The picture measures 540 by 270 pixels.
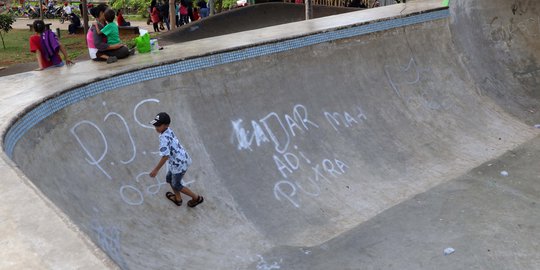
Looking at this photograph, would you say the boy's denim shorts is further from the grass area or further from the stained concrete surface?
the grass area

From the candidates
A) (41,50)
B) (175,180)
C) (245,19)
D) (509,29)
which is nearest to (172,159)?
(175,180)

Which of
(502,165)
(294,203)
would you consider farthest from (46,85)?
(502,165)

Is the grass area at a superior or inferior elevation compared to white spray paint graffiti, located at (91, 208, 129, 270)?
superior

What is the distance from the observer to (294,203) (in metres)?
6.73

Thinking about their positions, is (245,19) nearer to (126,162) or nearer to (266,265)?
(126,162)

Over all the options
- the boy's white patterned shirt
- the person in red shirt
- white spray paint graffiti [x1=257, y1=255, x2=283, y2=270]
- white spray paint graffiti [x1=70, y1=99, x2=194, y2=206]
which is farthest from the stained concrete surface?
white spray paint graffiti [x1=257, y1=255, x2=283, y2=270]

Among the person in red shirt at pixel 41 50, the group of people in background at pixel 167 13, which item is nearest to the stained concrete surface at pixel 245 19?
the group of people in background at pixel 167 13

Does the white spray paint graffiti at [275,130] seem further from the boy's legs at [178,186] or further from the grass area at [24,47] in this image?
the grass area at [24,47]

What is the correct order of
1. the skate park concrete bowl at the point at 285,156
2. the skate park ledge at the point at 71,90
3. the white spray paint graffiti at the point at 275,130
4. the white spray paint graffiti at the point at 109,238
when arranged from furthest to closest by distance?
1. the white spray paint graffiti at the point at 275,130
2. the skate park concrete bowl at the point at 285,156
3. the white spray paint graffiti at the point at 109,238
4. the skate park ledge at the point at 71,90

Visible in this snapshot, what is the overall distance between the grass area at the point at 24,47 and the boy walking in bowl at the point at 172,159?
11416 millimetres

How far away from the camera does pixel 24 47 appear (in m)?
20.1

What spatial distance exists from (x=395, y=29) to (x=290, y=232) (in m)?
5.22

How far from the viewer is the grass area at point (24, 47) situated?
16.8m

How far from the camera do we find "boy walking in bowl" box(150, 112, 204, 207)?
5453 millimetres
